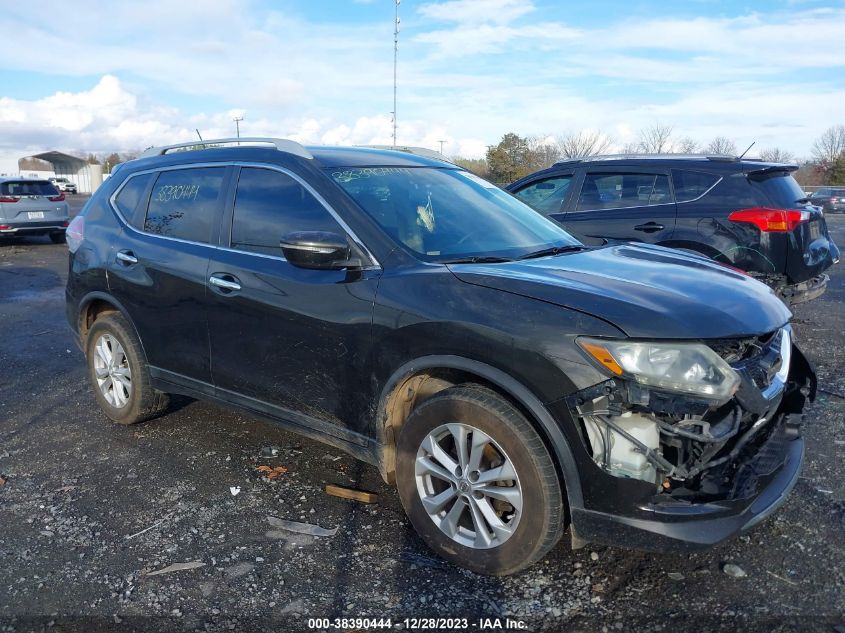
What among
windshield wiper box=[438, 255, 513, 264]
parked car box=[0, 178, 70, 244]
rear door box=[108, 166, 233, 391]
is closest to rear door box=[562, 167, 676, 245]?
windshield wiper box=[438, 255, 513, 264]

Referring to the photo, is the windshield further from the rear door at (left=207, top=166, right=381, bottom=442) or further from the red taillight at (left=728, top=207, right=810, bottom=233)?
the red taillight at (left=728, top=207, right=810, bottom=233)

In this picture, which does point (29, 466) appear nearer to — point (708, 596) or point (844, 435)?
point (708, 596)

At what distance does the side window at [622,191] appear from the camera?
6914 mm

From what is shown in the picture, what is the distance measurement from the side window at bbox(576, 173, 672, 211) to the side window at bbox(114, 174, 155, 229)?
4.57 m

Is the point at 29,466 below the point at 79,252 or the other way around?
below

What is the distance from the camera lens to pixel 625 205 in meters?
7.12

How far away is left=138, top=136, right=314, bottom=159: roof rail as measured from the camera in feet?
12.5

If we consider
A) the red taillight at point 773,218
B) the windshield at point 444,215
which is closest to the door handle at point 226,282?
the windshield at point 444,215

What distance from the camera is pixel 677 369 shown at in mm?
2514

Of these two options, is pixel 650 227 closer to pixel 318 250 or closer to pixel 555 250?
pixel 555 250

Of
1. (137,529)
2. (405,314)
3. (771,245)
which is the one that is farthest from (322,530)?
(771,245)

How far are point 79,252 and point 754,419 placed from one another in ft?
14.6

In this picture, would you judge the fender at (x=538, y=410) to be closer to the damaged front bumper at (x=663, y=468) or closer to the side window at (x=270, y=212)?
the damaged front bumper at (x=663, y=468)

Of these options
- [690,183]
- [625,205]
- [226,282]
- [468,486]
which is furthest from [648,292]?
[625,205]
